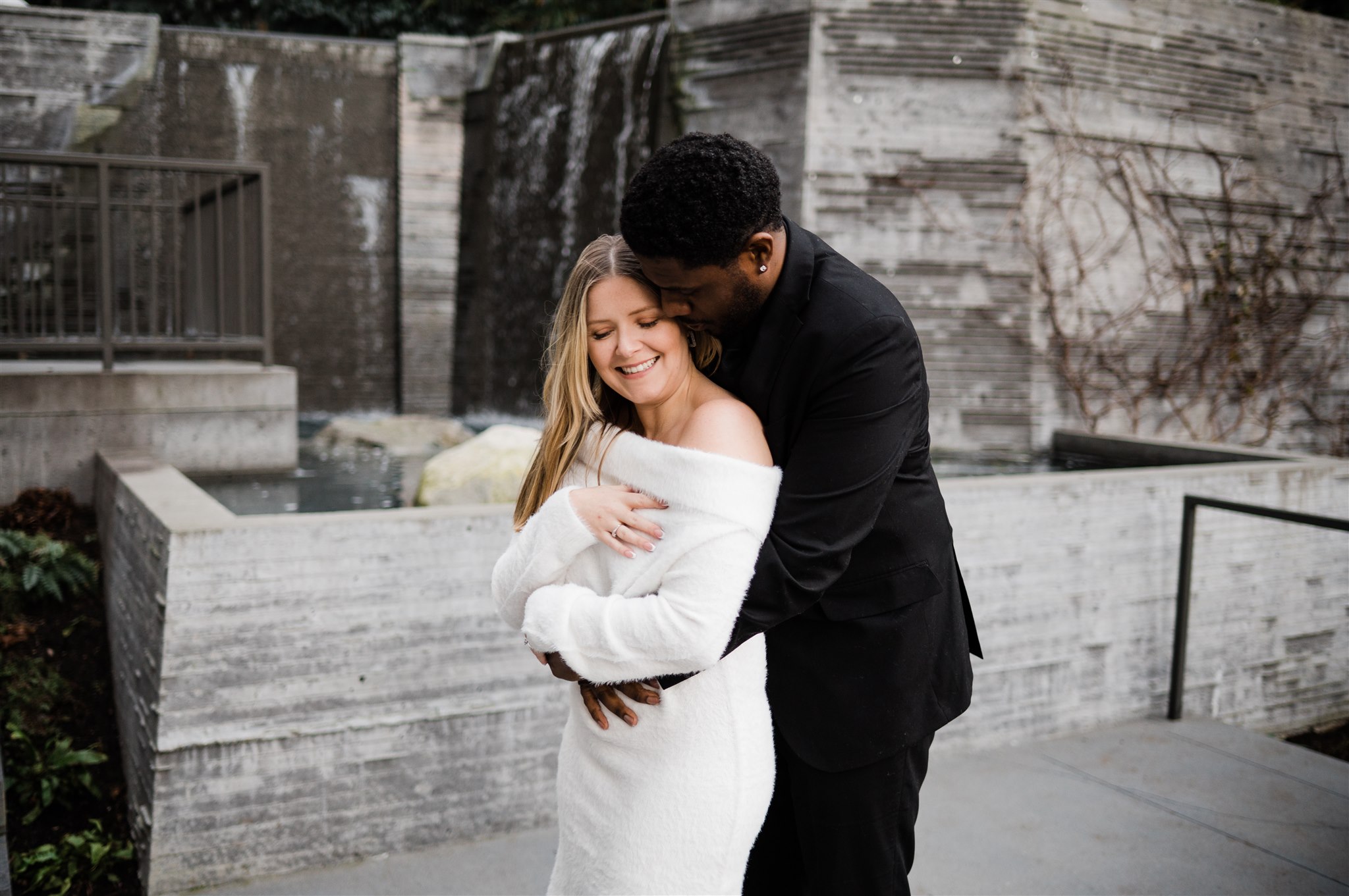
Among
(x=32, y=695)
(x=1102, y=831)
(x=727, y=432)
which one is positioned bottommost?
(x=1102, y=831)

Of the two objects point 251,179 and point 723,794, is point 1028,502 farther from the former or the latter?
point 251,179

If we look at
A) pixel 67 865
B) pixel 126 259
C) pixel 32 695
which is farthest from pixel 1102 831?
pixel 126 259

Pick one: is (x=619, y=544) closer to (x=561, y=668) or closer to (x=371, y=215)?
(x=561, y=668)

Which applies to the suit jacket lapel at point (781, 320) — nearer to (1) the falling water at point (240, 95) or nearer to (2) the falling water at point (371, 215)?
(2) the falling water at point (371, 215)

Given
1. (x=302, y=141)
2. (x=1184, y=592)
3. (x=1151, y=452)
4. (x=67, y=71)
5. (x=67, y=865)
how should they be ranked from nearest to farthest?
(x=67, y=865) < (x=1184, y=592) < (x=1151, y=452) < (x=67, y=71) < (x=302, y=141)

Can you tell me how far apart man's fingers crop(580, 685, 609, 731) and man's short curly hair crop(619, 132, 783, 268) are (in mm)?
747

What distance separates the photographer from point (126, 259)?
9.67m

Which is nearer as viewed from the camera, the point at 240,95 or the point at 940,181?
the point at 940,181

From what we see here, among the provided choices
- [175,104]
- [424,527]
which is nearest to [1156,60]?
[424,527]

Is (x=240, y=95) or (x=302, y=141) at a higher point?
(x=240, y=95)

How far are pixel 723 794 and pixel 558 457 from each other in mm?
650

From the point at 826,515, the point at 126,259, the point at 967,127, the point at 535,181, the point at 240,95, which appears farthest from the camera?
the point at 240,95

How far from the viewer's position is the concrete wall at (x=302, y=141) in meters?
9.80

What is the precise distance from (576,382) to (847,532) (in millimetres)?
528
